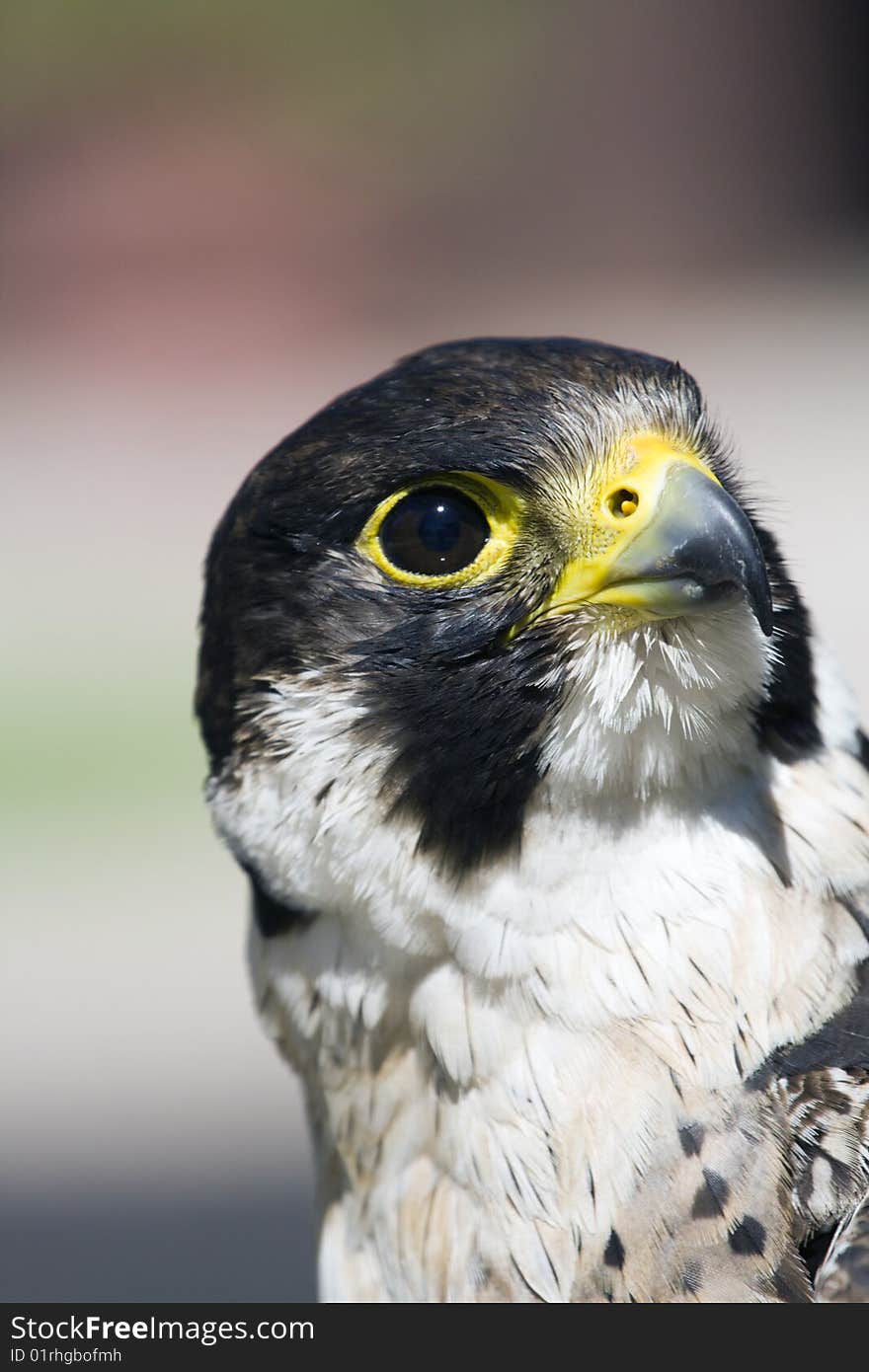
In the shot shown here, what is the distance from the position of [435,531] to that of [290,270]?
27.1 ft

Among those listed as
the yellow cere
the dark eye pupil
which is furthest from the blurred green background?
the yellow cere

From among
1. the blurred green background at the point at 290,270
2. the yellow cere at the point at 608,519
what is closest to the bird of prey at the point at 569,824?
the yellow cere at the point at 608,519

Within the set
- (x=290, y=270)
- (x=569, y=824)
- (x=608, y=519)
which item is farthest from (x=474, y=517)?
(x=290, y=270)

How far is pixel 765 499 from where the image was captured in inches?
87.7

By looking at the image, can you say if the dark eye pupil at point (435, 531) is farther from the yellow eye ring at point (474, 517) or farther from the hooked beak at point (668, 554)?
the hooked beak at point (668, 554)

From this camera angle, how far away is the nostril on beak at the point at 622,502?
6.31ft

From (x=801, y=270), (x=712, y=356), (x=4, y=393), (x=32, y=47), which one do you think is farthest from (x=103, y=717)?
(x=801, y=270)

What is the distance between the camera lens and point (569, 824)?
1965mm

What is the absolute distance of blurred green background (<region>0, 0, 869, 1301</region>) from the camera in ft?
25.3

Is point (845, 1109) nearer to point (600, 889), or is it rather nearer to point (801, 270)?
point (600, 889)

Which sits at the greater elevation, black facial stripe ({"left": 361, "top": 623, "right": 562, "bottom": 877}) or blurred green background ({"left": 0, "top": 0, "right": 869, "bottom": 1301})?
blurred green background ({"left": 0, "top": 0, "right": 869, "bottom": 1301})

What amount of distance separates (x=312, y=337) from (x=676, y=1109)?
853cm

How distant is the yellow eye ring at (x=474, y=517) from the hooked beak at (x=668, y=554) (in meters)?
0.10

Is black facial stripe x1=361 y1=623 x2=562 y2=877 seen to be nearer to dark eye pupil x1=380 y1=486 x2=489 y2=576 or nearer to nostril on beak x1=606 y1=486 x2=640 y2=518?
dark eye pupil x1=380 y1=486 x2=489 y2=576
